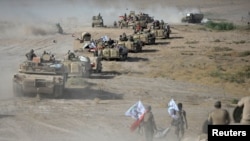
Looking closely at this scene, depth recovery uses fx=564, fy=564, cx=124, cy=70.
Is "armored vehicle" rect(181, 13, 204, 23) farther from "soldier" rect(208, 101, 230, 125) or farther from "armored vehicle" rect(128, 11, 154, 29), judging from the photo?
"soldier" rect(208, 101, 230, 125)

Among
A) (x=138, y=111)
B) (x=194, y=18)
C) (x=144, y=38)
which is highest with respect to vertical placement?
(x=194, y=18)

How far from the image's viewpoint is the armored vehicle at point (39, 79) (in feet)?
74.8

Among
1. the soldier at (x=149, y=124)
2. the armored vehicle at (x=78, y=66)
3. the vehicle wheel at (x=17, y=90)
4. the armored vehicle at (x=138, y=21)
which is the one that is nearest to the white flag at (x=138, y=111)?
the soldier at (x=149, y=124)

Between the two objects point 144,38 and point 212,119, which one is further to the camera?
point 144,38

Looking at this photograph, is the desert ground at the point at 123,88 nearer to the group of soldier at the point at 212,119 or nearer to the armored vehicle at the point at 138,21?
the group of soldier at the point at 212,119

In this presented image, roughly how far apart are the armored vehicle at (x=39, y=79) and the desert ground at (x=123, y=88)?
1.26ft

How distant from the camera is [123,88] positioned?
26.9 meters

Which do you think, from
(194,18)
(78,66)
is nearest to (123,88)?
(78,66)

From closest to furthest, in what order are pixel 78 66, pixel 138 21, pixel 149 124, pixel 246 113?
1. pixel 246 113
2. pixel 149 124
3. pixel 78 66
4. pixel 138 21

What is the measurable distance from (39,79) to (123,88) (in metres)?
5.25

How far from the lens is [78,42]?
165 ft

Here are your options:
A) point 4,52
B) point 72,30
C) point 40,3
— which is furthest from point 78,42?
point 40,3

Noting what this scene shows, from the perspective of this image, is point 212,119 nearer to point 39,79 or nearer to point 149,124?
point 149,124

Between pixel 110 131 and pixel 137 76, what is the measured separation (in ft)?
44.7
